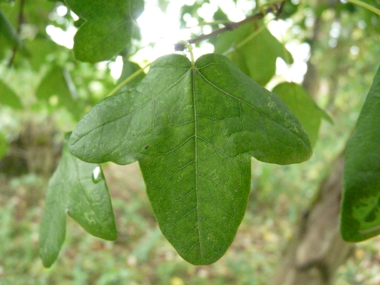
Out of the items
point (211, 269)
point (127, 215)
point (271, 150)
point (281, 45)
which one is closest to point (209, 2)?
point (281, 45)

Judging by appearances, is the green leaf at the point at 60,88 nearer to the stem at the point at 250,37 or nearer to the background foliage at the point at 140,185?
the background foliage at the point at 140,185

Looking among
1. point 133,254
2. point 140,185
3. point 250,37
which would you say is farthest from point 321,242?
point 140,185

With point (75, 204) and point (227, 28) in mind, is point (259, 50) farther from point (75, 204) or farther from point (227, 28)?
point (75, 204)

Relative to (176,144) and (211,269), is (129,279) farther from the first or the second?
(176,144)

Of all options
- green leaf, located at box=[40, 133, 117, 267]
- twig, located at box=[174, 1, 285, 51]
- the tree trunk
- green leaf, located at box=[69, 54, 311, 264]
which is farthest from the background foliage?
green leaf, located at box=[69, 54, 311, 264]

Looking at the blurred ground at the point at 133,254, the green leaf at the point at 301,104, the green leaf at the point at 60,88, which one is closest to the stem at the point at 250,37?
the green leaf at the point at 301,104
